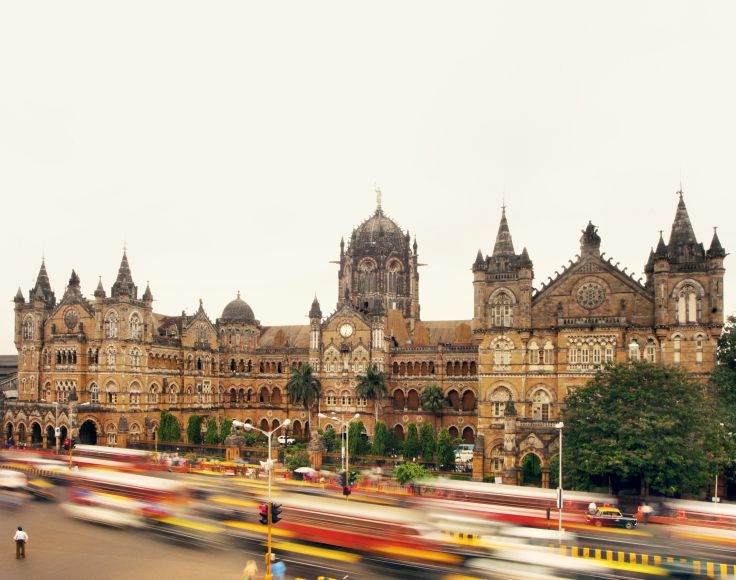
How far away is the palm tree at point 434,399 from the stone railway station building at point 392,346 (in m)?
1.67

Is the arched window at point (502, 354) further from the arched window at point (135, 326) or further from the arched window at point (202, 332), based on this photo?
the arched window at point (202, 332)

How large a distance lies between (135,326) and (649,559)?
64.1 metres

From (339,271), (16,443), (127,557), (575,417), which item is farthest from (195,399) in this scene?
(127,557)

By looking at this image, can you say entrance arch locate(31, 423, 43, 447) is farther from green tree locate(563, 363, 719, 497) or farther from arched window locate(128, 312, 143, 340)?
green tree locate(563, 363, 719, 497)

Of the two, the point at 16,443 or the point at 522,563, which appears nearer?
the point at 522,563

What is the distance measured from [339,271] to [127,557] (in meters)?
73.6

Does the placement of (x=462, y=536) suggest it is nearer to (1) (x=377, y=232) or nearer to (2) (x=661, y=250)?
(2) (x=661, y=250)

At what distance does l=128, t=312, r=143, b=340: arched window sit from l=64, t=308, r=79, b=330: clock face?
692 centimetres

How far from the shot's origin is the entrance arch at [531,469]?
193 feet

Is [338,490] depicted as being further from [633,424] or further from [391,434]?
[391,434]

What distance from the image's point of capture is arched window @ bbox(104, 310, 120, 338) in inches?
3179

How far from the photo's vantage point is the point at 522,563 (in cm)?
2983

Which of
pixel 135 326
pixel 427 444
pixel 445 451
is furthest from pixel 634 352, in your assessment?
pixel 135 326

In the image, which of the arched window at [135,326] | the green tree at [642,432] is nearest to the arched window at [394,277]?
the arched window at [135,326]
